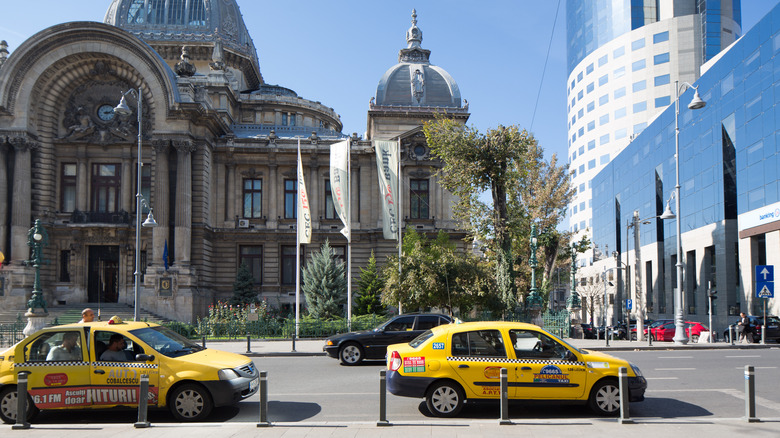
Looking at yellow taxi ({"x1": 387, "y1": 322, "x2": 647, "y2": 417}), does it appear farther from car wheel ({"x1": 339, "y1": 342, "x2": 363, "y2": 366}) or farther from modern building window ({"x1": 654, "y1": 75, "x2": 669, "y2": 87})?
modern building window ({"x1": 654, "y1": 75, "x2": 669, "y2": 87})

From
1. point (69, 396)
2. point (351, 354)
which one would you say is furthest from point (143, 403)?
point (351, 354)

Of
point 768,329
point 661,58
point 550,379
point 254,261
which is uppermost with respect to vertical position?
point 661,58

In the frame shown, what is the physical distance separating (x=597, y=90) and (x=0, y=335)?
253 ft

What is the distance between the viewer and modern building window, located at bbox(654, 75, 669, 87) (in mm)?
74812

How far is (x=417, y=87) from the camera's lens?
164 ft

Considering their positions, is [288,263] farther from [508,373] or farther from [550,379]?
[550,379]

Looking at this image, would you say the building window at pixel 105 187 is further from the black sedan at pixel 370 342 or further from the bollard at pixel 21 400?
the bollard at pixel 21 400

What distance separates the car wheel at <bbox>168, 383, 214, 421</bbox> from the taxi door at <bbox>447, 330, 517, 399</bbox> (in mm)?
4188

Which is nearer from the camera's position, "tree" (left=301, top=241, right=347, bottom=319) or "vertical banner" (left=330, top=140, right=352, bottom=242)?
"vertical banner" (left=330, top=140, right=352, bottom=242)

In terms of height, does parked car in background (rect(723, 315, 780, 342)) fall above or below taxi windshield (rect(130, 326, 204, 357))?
below

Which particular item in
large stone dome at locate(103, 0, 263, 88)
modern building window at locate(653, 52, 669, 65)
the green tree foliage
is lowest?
the green tree foliage

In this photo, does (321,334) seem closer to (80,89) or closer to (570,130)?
(80,89)

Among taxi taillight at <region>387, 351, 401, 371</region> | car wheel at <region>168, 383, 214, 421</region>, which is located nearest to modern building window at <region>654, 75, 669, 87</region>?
taxi taillight at <region>387, 351, 401, 371</region>

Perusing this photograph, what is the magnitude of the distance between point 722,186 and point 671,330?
12276mm
